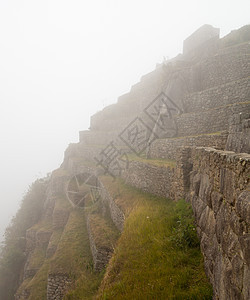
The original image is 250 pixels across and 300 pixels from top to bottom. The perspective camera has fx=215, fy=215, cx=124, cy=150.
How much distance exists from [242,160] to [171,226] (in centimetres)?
422

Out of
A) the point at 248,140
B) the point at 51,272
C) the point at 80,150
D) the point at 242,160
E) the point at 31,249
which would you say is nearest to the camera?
the point at 242,160

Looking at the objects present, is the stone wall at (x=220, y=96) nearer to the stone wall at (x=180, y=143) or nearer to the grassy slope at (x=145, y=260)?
the stone wall at (x=180, y=143)

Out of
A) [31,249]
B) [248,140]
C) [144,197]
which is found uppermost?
[248,140]

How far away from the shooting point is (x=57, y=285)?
378 inches

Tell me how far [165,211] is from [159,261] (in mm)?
2637

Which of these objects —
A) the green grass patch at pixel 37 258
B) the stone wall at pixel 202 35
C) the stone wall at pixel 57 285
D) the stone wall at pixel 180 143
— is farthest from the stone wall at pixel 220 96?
the stone wall at pixel 202 35

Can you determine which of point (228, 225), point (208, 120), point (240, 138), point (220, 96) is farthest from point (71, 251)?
point (220, 96)

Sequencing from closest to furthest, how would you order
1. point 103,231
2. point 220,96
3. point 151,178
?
1. point 103,231
2. point 151,178
3. point 220,96

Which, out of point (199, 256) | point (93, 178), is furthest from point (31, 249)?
point (199, 256)

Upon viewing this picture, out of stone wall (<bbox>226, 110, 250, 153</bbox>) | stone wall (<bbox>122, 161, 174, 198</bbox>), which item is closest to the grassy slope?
stone wall (<bbox>122, 161, 174, 198</bbox>)

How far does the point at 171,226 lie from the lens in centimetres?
630

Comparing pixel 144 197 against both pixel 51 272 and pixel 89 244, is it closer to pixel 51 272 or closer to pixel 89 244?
pixel 89 244

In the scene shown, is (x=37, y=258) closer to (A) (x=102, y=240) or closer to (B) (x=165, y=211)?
(A) (x=102, y=240)

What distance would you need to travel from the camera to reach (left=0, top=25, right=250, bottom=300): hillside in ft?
10.7
